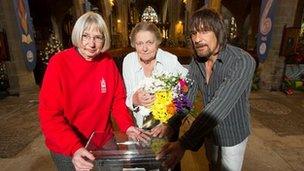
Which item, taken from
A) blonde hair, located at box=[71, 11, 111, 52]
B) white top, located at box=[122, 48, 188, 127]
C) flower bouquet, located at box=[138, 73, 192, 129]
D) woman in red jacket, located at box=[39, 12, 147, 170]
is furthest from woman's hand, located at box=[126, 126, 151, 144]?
blonde hair, located at box=[71, 11, 111, 52]

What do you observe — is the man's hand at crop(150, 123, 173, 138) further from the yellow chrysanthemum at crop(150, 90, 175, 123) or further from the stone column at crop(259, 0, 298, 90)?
the stone column at crop(259, 0, 298, 90)

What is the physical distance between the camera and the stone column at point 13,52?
8234mm

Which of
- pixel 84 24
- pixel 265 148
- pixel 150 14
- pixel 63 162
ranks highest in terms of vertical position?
pixel 150 14

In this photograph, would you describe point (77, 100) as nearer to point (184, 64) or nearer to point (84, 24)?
point (84, 24)

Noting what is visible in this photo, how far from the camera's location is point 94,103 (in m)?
1.95

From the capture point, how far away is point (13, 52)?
8508 mm

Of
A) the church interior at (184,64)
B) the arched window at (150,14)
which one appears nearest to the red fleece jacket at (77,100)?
the church interior at (184,64)

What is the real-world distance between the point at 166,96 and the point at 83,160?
32.4 inches

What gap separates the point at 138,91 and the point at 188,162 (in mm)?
2068

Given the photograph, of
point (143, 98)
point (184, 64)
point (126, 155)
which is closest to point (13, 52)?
point (184, 64)

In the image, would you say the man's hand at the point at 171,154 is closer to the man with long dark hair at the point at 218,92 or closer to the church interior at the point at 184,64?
the man with long dark hair at the point at 218,92

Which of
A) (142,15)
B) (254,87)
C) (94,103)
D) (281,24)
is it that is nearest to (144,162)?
(94,103)

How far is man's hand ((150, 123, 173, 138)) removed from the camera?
1961mm

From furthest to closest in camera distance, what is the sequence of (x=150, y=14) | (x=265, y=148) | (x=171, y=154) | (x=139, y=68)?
(x=150, y=14) → (x=265, y=148) → (x=139, y=68) → (x=171, y=154)
